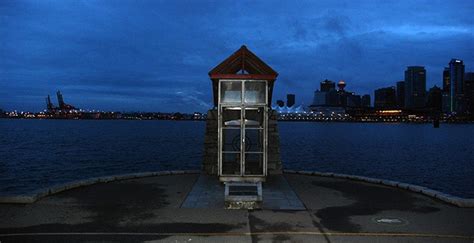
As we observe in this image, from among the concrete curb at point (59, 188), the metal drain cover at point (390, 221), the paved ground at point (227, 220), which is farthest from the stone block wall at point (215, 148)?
the metal drain cover at point (390, 221)

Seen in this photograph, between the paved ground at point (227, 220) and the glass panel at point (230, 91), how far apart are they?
4551mm

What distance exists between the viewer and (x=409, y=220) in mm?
11672

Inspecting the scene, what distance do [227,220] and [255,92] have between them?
747 cm

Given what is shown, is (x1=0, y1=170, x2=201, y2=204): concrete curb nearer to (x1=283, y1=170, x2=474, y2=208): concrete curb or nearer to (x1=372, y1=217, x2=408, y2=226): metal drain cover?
(x1=283, y1=170, x2=474, y2=208): concrete curb

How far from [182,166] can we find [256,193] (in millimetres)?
44465

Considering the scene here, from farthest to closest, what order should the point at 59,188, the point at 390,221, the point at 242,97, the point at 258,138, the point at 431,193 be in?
the point at 258,138 < the point at 242,97 < the point at 59,188 < the point at 431,193 < the point at 390,221

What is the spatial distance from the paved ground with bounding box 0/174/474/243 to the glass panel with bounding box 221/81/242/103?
14.9 ft

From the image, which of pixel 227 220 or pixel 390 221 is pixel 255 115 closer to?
pixel 227 220

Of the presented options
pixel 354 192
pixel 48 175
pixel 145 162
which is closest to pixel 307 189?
pixel 354 192

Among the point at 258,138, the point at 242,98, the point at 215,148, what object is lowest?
the point at 215,148

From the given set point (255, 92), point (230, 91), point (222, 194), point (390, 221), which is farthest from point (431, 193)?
point (230, 91)

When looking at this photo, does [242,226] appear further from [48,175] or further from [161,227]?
[48,175]

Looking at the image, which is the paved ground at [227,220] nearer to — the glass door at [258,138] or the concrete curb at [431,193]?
the concrete curb at [431,193]

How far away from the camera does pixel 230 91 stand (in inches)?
704
